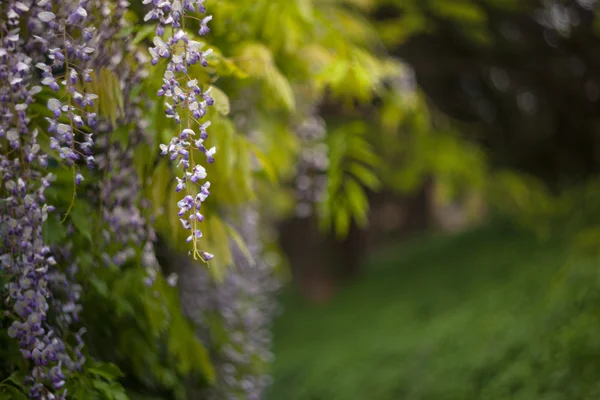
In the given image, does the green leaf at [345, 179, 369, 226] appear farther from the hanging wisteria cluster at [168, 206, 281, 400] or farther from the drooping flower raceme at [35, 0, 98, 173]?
the drooping flower raceme at [35, 0, 98, 173]

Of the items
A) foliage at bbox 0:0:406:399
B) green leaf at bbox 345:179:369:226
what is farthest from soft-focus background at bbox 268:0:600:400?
foliage at bbox 0:0:406:399

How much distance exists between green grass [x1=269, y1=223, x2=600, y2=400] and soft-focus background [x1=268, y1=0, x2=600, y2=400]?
0.04ft

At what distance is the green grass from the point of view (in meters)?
4.13

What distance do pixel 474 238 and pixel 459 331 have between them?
8.18ft

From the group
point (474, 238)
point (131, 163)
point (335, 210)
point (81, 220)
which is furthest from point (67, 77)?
point (474, 238)

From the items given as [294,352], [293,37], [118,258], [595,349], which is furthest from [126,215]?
[294,352]

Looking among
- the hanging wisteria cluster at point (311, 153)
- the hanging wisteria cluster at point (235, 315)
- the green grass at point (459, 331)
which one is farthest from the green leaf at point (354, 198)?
the green grass at point (459, 331)

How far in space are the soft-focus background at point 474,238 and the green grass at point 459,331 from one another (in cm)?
1

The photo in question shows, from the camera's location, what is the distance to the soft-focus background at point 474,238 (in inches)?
173

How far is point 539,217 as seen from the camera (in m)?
6.42

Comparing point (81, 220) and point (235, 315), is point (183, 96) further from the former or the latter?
point (235, 315)

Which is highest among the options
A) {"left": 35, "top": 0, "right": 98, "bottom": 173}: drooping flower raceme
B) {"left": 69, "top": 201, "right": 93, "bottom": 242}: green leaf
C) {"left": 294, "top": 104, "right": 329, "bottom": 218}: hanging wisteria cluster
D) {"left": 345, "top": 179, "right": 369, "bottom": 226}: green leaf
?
{"left": 35, "top": 0, "right": 98, "bottom": 173}: drooping flower raceme

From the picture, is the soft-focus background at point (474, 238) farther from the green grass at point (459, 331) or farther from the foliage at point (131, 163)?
the foliage at point (131, 163)

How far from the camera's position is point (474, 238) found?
7.42 m
